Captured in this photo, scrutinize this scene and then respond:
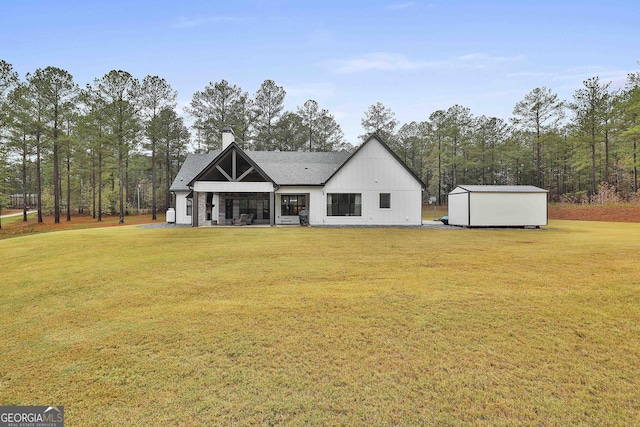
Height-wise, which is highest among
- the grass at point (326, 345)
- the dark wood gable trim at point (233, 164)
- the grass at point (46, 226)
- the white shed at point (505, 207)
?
the dark wood gable trim at point (233, 164)

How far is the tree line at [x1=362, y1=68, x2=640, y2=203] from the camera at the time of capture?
34812mm

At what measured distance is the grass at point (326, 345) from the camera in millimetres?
2562

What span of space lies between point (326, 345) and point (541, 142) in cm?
4614

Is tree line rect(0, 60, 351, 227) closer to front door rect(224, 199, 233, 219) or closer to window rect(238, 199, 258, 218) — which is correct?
front door rect(224, 199, 233, 219)

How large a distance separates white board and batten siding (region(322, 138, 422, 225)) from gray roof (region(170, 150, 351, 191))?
6.17 feet

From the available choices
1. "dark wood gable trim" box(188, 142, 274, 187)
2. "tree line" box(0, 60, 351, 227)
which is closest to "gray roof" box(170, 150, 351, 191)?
"dark wood gable trim" box(188, 142, 274, 187)

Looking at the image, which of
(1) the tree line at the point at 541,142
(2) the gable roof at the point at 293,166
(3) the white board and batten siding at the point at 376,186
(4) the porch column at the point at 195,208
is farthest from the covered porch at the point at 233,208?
(1) the tree line at the point at 541,142

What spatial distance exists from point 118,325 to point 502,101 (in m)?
49.6

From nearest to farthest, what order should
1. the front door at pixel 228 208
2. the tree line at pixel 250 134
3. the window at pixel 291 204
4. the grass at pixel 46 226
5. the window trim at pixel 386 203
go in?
the window trim at pixel 386 203, the grass at pixel 46 226, the window at pixel 291 204, the front door at pixel 228 208, the tree line at pixel 250 134

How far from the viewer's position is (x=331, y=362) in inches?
128

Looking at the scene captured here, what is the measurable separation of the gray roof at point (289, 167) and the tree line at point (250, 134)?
26.0 ft

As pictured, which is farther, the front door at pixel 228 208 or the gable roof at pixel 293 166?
the front door at pixel 228 208

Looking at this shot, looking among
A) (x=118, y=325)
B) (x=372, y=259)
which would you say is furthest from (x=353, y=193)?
(x=118, y=325)

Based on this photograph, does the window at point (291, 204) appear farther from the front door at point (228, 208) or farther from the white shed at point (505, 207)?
the white shed at point (505, 207)
